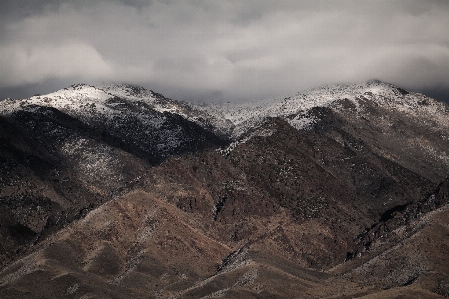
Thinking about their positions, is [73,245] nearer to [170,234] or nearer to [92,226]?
[92,226]

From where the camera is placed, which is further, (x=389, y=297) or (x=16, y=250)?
(x=16, y=250)

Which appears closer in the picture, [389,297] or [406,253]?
[389,297]

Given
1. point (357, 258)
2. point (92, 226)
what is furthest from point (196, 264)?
point (357, 258)

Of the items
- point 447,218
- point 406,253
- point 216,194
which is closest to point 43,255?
point 216,194

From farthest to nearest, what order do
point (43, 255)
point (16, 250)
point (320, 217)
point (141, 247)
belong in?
point (320, 217)
point (16, 250)
point (141, 247)
point (43, 255)

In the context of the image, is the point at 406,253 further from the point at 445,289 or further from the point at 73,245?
the point at 73,245

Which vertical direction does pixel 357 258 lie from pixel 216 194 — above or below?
below

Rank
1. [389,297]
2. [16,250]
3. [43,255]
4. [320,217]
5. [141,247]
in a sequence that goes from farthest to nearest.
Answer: [320,217]
[16,250]
[141,247]
[43,255]
[389,297]

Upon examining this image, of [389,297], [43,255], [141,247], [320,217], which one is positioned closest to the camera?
[389,297]

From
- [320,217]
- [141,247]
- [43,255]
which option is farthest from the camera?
[320,217]
